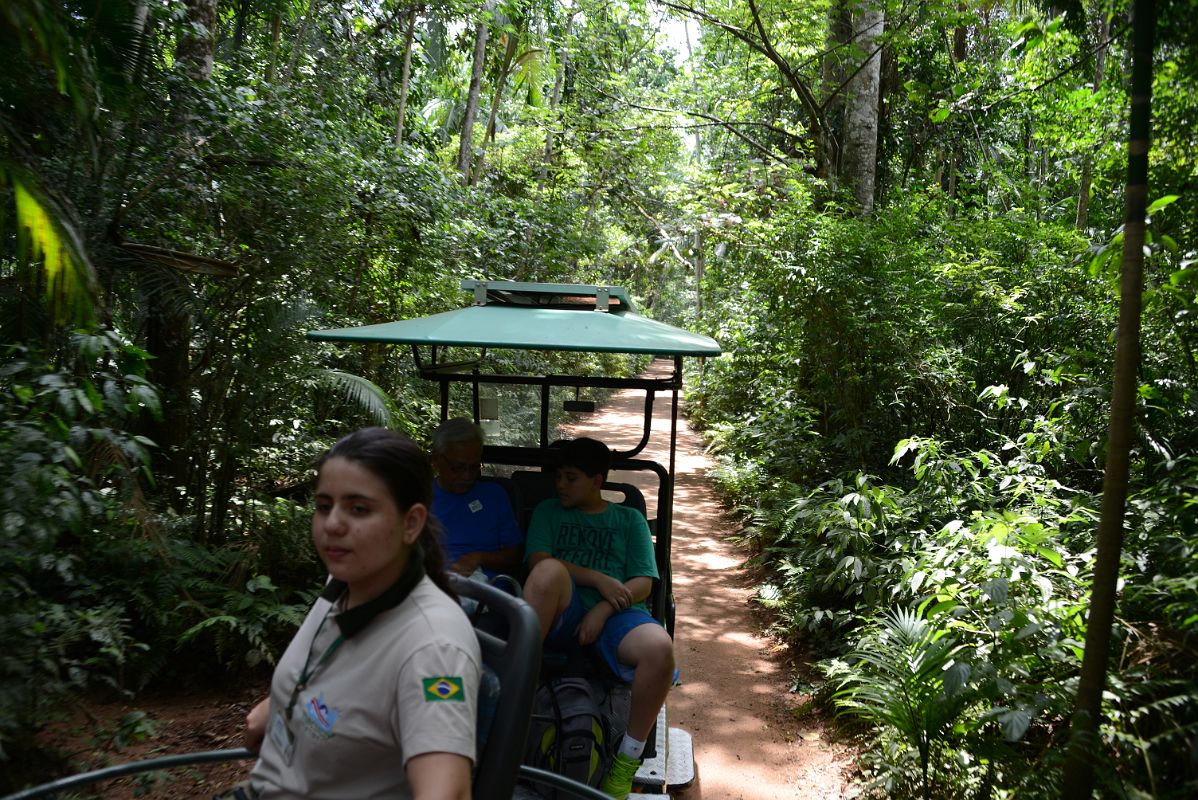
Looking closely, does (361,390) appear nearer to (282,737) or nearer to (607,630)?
(607,630)

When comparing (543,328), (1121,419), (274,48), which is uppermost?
(274,48)

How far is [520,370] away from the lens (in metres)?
14.6

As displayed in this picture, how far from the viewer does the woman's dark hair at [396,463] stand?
2037 mm

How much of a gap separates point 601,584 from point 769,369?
872 centimetres

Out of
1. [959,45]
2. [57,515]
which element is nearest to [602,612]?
[57,515]

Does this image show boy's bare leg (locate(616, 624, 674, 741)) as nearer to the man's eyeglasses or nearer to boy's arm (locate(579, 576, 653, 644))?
boy's arm (locate(579, 576, 653, 644))

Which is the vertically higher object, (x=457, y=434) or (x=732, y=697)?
(x=457, y=434)

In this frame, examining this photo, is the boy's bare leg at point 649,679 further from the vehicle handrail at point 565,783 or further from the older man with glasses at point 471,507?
the vehicle handrail at point 565,783

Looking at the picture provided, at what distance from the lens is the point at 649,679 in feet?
12.3

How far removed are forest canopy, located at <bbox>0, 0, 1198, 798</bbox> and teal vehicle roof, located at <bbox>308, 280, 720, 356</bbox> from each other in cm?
147

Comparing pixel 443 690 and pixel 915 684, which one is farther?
pixel 915 684

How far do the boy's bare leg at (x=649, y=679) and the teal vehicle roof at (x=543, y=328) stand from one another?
4.25ft

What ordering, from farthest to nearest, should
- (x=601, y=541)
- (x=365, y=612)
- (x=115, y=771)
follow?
(x=601, y=541), (x=115, y=771), (x=365, y=612)

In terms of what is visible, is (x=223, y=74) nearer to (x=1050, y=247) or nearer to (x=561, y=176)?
(x=1050, y=247)
